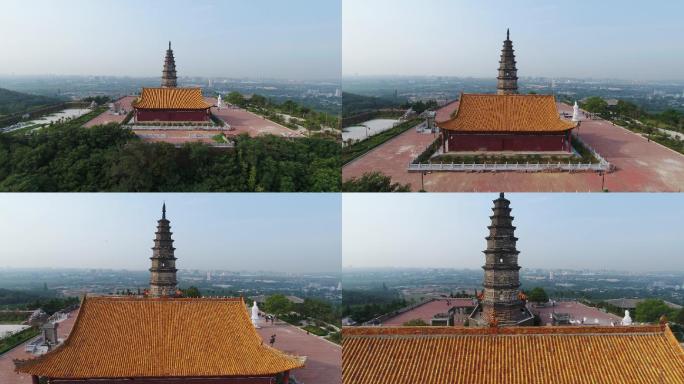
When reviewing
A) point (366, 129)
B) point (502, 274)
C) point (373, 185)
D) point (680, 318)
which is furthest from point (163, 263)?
point (680, 318)

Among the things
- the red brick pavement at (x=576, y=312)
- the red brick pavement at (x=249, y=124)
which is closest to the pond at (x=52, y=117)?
the red brick pavement at (x=249, y=124)

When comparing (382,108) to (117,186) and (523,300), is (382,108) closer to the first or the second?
(523,300)

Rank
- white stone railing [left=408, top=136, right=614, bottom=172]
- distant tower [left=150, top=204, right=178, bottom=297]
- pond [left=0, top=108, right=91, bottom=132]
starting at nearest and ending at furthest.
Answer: white stone railing [left=408, top=136, right=614, bottom=172] < distant tower [left=150, top=204, right=178, bottom=297] < pond [left=0, top=108, right=91, bottom=132]

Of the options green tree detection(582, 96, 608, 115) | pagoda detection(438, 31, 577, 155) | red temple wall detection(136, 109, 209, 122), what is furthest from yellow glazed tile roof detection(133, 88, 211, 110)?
green tree detection(582, 96, 608, 115)

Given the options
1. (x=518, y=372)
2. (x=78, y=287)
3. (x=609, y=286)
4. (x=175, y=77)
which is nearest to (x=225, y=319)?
(x=518, y=372)

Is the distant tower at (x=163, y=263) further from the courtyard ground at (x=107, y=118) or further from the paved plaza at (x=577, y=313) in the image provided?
the paved plaza at (x=577, y=313)

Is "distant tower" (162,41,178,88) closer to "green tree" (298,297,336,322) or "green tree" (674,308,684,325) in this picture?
"green tree" (298,297,336,322)
